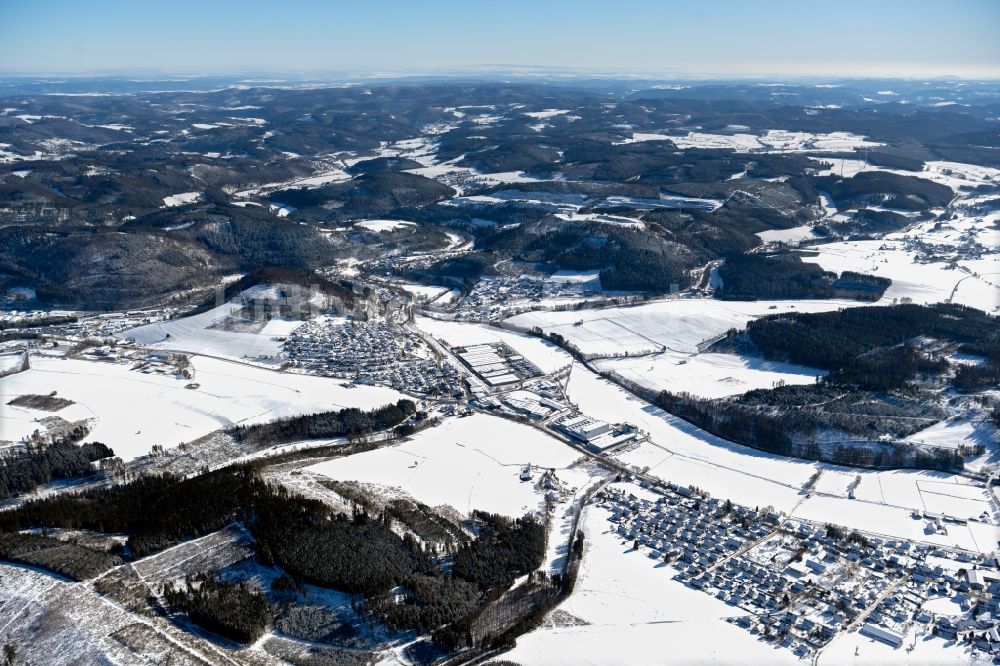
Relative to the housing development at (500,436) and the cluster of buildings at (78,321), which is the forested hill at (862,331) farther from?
the cluster of buildings at (78,321)

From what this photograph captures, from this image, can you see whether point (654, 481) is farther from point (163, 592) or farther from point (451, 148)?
point (451, 148)

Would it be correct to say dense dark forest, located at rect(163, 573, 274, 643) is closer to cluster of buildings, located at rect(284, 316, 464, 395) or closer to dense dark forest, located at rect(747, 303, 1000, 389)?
Answer: cluster of buildings, located at rect(284, 316, 464, 395)

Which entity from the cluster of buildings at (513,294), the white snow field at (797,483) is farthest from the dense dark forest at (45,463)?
the cluster of buildings at (513,294)

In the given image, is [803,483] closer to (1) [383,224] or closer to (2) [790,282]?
(2) [790,282]

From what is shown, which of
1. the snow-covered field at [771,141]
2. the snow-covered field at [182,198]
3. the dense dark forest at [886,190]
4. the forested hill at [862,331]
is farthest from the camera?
the snow-covered field at [771,141]

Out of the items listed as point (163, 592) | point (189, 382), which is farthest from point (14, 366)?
point (163, 592)

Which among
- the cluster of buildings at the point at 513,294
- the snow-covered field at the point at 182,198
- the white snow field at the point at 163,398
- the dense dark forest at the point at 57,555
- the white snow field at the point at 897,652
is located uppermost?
the snow-covered field at the point at 182,198

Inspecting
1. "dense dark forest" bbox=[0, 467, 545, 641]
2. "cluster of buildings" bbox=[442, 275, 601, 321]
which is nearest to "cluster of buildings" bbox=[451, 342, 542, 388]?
"cluster of buildings" bbox=[442, 275, 601, 321]
